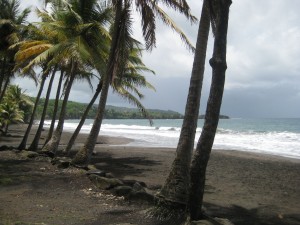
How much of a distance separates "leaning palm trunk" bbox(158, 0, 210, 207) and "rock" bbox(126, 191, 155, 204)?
629mm

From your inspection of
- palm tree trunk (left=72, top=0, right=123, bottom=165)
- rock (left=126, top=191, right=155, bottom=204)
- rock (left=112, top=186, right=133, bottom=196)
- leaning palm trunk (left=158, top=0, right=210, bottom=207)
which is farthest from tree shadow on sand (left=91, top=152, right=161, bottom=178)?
leaning palm trunk (left=158, top=0, right=210, bottom=207)

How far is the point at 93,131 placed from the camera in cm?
1161

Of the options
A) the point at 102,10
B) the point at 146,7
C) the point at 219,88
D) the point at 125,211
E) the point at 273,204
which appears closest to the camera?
the point at 219,88

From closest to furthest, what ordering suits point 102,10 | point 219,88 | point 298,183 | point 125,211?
point 219,88
point 125,211
point 298,183
point 102,10

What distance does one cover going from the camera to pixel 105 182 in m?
9.01

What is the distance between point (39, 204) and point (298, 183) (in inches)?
369

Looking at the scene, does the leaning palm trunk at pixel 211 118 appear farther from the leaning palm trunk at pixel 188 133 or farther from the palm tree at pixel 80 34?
the palm tree at pixel 80 34

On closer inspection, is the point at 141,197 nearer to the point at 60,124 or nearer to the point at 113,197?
the point at 113,197

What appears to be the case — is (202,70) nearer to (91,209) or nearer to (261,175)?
(91,209)

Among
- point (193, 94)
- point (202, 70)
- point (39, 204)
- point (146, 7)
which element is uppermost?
point (146, 7)

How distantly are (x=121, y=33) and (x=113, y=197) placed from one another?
6.08m

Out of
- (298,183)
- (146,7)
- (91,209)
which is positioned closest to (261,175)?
(298,183)

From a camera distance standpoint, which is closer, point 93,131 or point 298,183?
point 93,131

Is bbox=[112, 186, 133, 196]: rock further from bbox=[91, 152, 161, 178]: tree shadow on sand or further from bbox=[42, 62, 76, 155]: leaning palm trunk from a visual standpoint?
bbox=[42, 62, 76, 155]: leaning palm trunk
